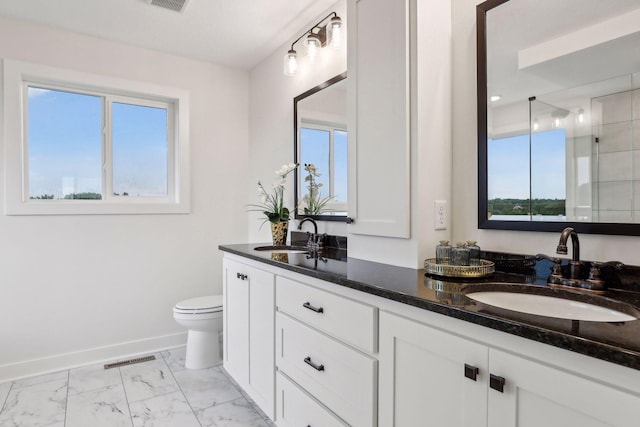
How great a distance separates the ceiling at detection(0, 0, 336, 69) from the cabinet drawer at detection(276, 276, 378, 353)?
5.57 ft

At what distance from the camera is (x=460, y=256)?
4.29 feet

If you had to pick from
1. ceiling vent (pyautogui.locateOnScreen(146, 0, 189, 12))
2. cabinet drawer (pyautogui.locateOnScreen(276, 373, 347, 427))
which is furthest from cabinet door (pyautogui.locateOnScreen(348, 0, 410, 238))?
ceiling vent (pyautogui.locateOnScreen(146, 0, 189, 12))

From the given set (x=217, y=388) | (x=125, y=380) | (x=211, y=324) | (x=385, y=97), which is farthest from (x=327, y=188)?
(x=125, y=380)

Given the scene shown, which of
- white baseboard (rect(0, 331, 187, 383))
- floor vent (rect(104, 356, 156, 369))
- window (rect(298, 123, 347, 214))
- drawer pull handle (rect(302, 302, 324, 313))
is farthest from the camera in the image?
floor vent (rect(104, 356, 156, 369))

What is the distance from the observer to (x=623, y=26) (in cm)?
110

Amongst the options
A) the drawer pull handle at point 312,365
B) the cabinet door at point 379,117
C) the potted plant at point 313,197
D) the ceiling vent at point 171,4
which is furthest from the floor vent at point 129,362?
the ceiling vent at point 171,4

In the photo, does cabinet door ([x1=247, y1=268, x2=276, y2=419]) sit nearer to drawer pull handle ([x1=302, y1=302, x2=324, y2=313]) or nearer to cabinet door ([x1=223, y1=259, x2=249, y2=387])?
cabinet door ([x1=223, y1=259, x2=249, y2=387])

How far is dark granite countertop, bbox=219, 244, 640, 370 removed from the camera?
2.16 feet

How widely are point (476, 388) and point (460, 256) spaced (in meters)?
0.52

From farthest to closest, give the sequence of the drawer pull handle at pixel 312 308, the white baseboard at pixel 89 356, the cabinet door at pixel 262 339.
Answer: the white baseboard at pixel 89 356 < the cabinet door at pixel 262 339 < the drawer pull handle at pixel 312 308

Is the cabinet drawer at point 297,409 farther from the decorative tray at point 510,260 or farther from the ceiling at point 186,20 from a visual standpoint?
the ceiling at point 186,20

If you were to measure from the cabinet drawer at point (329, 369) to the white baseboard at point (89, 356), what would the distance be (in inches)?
65.5

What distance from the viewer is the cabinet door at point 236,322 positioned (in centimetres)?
205

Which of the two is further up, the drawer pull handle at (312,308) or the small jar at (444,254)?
the small jar at (444,254)
